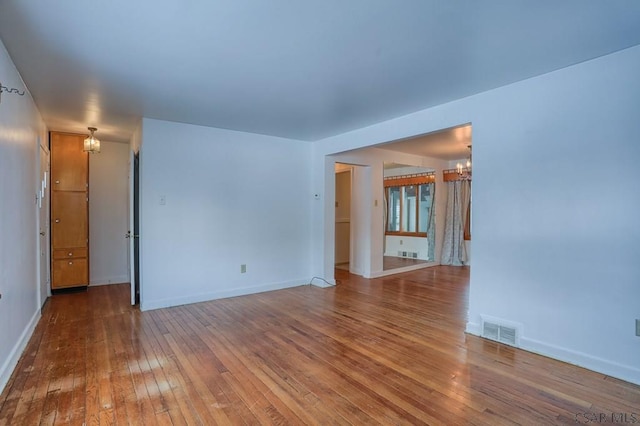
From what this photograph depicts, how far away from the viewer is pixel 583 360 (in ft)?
8.18

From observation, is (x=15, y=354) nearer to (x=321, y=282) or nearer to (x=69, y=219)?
(x=69, y=219)

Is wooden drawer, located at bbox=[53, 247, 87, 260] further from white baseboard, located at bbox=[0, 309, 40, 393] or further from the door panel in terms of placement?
white baseboard, located at bbox=[0, 309, 40, 393]

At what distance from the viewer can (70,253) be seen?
4.77 meters

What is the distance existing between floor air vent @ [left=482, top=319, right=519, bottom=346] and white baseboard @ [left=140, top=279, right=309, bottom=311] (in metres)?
2.90

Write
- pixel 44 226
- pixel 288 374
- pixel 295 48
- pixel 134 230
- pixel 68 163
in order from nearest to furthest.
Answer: pixel 295 48, pixel 288 374, pixel 134 230, pixel 44 226, pixel 68 163

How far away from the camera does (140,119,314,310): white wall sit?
13.1 feet

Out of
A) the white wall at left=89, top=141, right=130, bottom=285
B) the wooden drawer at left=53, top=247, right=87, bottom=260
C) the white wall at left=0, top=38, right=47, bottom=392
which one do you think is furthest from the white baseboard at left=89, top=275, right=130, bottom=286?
the white wall at left=0, top=38, right=47, bottom=392

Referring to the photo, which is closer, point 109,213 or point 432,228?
point 109,213

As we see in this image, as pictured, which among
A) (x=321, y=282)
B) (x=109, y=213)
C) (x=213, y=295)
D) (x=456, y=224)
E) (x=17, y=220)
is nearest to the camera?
(x=17, y=220)

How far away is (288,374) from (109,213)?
4.53 metres

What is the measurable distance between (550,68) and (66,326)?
5.09 m

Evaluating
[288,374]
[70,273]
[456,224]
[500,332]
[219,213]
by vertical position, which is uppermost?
[219,213]

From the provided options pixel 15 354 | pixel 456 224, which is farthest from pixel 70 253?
pixel 456 224

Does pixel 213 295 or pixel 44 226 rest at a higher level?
pixel 44 226
